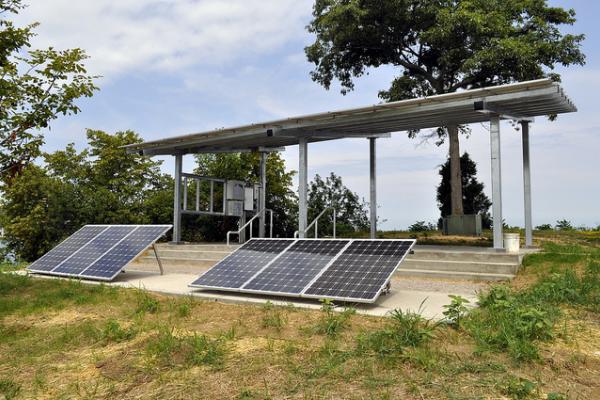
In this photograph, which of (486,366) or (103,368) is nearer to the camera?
(486,366)

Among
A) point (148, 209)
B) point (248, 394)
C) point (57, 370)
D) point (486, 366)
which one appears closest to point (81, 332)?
point (57, 370)

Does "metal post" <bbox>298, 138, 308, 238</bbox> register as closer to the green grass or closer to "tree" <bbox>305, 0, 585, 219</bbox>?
the green grass

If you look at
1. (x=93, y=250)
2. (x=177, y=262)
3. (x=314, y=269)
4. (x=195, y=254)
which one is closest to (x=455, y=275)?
(x=314, y=269)

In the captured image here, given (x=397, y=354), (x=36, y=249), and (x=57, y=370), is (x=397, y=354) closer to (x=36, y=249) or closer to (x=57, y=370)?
(x=57, y=370)

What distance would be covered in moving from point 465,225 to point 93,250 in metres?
10.7

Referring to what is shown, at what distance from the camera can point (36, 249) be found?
57.5 feet

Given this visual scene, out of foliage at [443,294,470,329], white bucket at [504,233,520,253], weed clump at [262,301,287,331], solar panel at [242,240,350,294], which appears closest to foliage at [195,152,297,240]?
white bucket at [504,233,520,253]

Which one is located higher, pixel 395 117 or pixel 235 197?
pixel 395 117

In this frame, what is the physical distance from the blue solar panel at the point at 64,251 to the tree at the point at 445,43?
11.7 meters

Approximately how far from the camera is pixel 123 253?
9055 millimetres

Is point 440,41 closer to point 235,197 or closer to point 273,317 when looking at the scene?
point 235,197

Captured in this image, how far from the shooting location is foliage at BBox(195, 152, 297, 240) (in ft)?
56.7

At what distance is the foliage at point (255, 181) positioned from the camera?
17297 mm

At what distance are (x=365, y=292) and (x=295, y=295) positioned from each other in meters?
0.92
